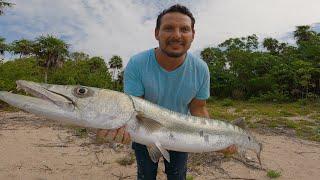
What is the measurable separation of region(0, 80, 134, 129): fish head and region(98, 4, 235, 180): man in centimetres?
72

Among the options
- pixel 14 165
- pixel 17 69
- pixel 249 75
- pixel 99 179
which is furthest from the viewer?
pixel 249 75

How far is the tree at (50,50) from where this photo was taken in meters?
44.9

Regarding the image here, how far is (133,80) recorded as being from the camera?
13.8 ft

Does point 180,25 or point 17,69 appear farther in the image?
point 17,69

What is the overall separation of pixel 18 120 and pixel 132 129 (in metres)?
10.8

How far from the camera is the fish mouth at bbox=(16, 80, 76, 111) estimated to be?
3.08m

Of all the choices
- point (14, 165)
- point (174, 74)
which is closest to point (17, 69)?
point (14, 165)

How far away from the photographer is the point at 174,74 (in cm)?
426

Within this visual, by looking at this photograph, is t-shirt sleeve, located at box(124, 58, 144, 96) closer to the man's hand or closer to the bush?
the man's hand

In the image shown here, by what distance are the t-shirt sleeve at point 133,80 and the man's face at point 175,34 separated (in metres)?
0.35

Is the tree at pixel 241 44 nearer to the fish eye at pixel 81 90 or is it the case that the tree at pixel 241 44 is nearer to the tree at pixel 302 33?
the tree at pixel 302 33

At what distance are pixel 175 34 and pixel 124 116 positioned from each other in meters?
1.08

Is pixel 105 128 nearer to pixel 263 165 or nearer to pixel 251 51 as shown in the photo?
pixel 263 165

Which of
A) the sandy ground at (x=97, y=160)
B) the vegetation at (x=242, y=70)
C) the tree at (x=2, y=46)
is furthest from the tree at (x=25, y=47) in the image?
the sandy ground at (x=97, y=160)
